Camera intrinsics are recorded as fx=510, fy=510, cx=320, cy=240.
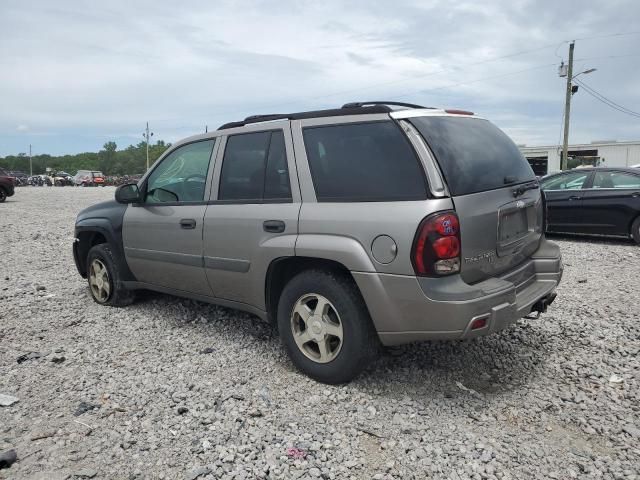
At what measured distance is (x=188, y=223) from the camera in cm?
431

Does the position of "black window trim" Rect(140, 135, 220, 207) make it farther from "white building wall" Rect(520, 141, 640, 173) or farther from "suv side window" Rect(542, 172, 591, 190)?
"white building wall" Rect(520, 141, 640, 173)

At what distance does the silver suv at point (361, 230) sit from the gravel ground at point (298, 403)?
428mm

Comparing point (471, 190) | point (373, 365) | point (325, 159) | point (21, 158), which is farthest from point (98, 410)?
point (21, 158)

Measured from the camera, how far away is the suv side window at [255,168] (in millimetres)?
3736

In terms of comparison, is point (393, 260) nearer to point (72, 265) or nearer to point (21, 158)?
point (72, 265)

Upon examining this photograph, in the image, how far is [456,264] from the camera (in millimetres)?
2975

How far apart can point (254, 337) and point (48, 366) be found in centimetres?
162

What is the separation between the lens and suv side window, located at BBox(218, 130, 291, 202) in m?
3.74

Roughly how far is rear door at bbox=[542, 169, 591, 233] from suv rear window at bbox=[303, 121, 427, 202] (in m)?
7.63

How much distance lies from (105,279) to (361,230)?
134 inches

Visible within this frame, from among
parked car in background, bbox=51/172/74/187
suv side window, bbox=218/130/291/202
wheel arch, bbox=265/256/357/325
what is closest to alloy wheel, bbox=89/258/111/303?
suv side window, bbox=218/130/291/202

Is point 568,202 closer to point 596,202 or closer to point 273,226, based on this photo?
point 596,202

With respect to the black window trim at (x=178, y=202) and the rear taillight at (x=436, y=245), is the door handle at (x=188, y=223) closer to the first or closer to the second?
the black window trim at (x=178, y=202)

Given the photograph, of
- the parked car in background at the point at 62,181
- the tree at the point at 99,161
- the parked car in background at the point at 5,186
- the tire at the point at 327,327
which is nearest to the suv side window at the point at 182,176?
the tire at the point at 327,327
